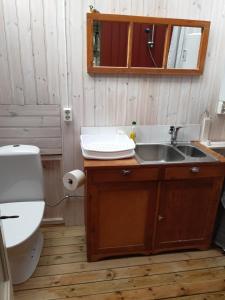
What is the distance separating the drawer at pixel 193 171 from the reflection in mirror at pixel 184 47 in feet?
2.73

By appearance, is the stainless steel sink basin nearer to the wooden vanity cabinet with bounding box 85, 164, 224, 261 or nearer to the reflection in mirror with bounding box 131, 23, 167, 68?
the wooden vanity cabinet with bounding box 85, 164, 224, 261

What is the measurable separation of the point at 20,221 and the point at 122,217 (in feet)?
2.30

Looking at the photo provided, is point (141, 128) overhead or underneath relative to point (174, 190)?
overhead

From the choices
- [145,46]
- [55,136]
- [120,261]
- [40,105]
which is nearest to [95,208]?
[120,261]

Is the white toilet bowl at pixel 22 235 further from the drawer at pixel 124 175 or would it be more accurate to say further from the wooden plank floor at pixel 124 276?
the drawer at pixel 124 175

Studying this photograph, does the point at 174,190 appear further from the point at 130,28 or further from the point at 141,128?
the point at 130,28

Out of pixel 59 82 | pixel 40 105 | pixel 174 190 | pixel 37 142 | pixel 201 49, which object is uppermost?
pixel 201 49

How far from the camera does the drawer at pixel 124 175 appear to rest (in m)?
1.58

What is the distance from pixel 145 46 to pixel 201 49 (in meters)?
0.44

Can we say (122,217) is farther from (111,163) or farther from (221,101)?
(221,101)

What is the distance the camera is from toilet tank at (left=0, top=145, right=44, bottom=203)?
1.72 meters

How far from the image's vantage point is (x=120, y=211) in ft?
5.63

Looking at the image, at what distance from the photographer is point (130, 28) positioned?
1.75m

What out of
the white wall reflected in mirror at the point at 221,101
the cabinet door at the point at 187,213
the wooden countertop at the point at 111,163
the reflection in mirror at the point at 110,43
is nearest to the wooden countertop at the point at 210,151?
the wooden countertop at the point at 111,163
